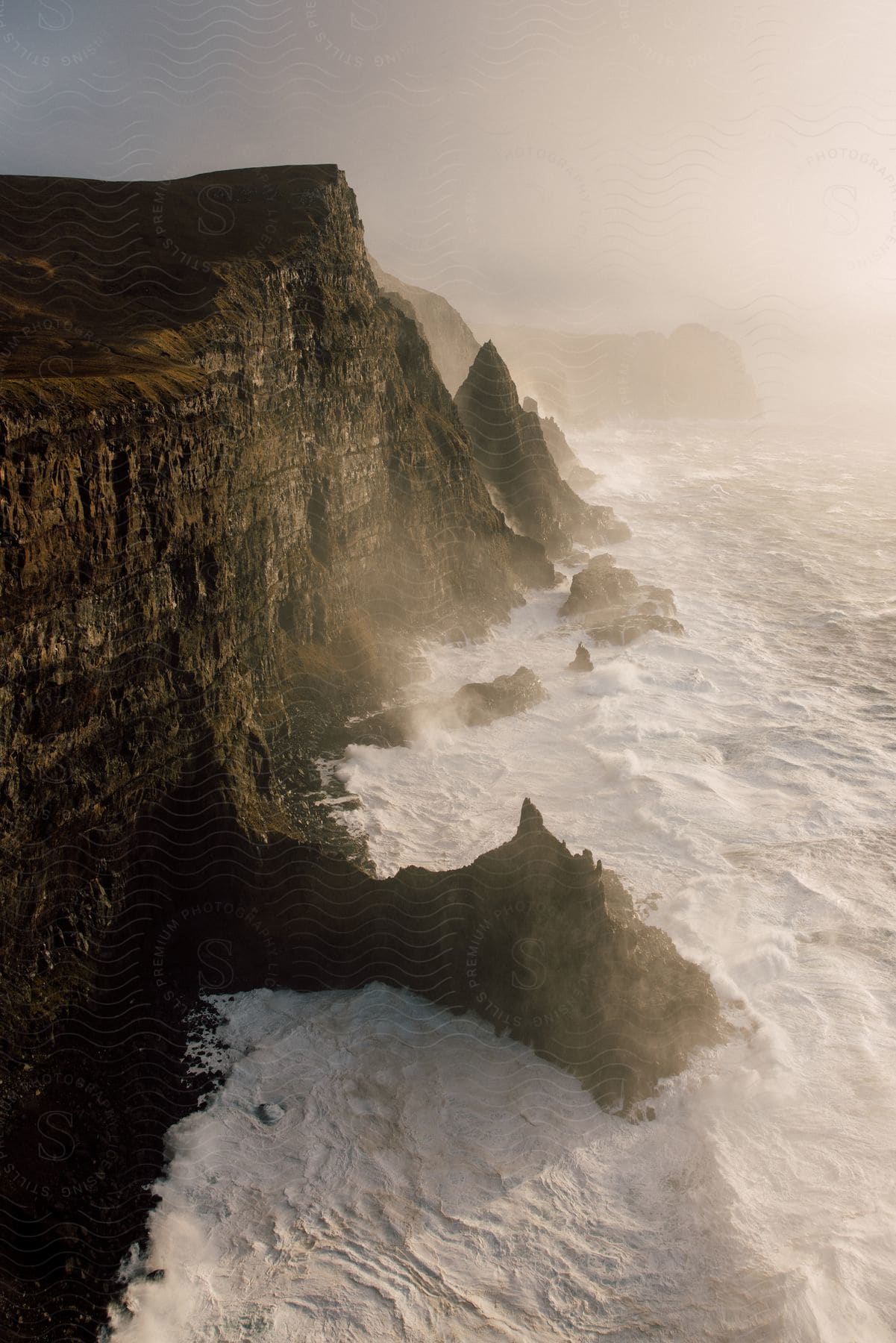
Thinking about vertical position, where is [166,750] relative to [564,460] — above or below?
below

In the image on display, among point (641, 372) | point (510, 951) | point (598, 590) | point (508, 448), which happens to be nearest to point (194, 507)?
point (510, 951)

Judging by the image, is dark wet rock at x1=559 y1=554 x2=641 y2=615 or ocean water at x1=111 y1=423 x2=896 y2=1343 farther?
dark wet rock at x1=559 y1=554 x2=641 y2=615

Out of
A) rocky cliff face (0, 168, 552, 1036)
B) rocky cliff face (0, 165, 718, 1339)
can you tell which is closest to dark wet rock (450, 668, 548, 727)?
rocky cliff face (0, 168, 552, 1036)

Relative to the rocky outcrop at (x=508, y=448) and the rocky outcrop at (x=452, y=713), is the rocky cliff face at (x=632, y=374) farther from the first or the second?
the rocky outcrop at (x=452, y=713)

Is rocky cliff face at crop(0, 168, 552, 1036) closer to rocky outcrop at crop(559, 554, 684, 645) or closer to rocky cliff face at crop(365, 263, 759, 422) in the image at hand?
rocky outcrop at crop(559, 554, 684, 645)

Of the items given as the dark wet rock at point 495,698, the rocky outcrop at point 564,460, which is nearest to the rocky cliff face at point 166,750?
the dark wet rock at point 495,698

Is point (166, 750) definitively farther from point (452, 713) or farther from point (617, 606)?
point (617, 606)
